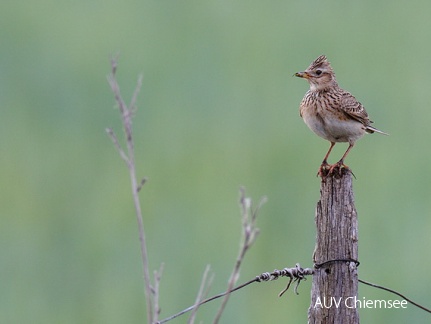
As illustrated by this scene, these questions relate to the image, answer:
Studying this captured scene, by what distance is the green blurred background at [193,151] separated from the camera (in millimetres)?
6410

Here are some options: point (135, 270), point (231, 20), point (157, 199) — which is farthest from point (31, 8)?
point (135, 270)

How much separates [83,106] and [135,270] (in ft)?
6.21

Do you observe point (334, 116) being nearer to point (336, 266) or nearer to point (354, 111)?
point (354, 111)

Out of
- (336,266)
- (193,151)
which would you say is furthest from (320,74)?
(193,151)

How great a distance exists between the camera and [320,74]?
5.80m

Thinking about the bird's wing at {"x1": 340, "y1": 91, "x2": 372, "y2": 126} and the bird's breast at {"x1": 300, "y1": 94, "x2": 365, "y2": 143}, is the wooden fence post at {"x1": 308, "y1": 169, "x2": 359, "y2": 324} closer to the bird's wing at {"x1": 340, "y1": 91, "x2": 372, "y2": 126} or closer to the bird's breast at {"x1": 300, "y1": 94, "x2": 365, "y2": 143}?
the bird's breast at {"x1": 300, "y1": 94, "x2": 365, "y2": 143}

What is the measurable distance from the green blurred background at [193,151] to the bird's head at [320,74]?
47.9 inches

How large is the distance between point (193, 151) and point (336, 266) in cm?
392

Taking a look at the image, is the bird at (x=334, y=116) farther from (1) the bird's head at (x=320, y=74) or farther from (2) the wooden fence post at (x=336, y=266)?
(2) the wooden fence post at (x=336, y=266)

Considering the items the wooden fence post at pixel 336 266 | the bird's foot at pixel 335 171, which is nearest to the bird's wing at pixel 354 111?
the bird's foot at pixel 335 171

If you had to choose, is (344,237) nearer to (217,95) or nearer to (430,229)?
(430,229)

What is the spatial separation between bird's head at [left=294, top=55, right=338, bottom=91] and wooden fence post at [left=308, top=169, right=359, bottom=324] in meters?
1.82

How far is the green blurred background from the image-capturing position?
6.41 metres

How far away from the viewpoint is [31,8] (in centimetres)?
973
